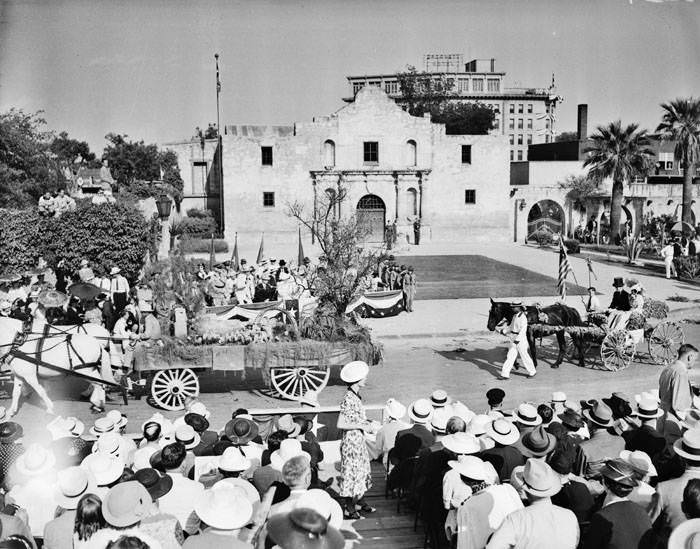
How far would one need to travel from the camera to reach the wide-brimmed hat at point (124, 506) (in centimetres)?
459

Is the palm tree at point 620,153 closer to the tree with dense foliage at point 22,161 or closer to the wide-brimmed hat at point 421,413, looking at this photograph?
the tree with dense foliage at point 22,161

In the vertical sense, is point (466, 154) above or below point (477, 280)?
above

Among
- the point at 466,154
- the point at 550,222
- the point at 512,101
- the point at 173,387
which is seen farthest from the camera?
the point at 512,101

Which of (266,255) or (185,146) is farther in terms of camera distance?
(185,146)

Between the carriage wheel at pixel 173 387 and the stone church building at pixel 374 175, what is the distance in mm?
34494

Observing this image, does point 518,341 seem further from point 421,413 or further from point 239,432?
point 239,432

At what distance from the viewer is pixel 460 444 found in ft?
19.7

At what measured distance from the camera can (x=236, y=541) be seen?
4.49 meters

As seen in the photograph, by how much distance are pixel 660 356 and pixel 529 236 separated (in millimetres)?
35239

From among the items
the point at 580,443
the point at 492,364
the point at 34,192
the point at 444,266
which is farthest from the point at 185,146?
the point at 580,443

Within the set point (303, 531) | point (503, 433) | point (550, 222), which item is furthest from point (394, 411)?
point (550, 222)

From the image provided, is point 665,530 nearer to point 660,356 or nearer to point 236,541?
point 236,541

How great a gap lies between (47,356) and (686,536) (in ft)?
32.2

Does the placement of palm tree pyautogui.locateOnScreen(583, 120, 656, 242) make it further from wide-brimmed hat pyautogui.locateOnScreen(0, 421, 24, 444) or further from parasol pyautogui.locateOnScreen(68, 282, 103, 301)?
wide-brimmed hat pyautogui.locateOnScreen(0, 421, 24, 444)
